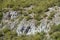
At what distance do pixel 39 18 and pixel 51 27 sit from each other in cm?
163

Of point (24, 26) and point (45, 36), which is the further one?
point (24, 26)

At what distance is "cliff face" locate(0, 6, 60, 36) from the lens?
514 inches

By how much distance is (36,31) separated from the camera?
12.9 m

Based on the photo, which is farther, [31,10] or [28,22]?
[31,10]

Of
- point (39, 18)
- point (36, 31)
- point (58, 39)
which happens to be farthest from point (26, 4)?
point (58, 39)

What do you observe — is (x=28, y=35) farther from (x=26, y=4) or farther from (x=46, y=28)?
(x=26, y=4)

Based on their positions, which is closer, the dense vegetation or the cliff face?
the dense vegetation

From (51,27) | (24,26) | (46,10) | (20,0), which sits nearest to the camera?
(51,27)

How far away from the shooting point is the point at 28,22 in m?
13.9

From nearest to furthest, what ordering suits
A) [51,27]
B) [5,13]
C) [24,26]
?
[51,27] → [24,26] → [5,13]

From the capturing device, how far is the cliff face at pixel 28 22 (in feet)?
42.8

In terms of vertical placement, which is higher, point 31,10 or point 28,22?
point 31,10

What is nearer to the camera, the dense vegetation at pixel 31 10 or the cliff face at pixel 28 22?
the dense vegetation at pixel 31 10

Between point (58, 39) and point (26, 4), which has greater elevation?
point (26, 4)
